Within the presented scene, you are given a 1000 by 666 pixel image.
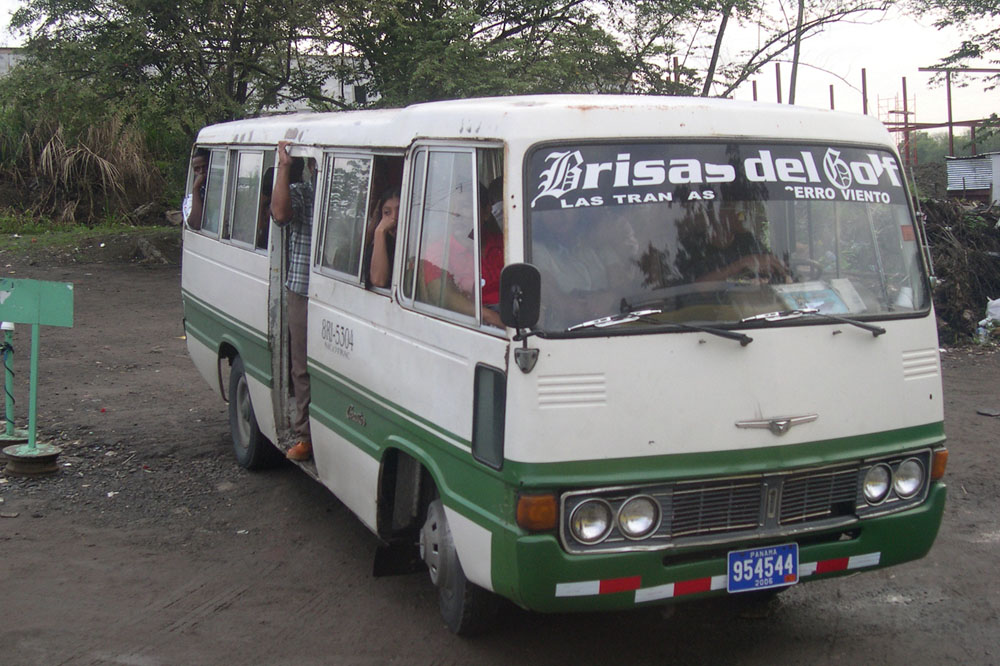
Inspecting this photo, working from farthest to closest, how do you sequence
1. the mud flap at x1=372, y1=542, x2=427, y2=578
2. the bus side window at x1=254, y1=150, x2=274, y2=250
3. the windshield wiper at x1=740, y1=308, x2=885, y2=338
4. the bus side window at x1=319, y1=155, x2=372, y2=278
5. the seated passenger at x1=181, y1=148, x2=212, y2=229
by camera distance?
1. the seated passenger at x1=181, y1=148, x2=212, y2=229
2. the bus side window at x1=254, y1=150, x2=274, y2=250
3. the bus side window at x1=319, y1=155, x2=372, y2=278
4. the mud flap at x1=372, y1=542, x2=427, y2=578
5. the windshield wiper at x1=740, y1=308, x2=885, y2=338

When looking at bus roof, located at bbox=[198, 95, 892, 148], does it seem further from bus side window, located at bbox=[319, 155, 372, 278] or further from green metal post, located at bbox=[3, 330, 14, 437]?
green metal post, located at bbox=[3, 330, 14, 437]

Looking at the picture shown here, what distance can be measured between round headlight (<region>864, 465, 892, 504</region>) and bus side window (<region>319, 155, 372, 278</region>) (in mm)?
2539

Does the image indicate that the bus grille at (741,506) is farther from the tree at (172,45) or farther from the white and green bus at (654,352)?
the tree at (172,45)

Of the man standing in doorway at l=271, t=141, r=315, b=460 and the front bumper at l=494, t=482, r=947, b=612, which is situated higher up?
the man standing in doorway at l=271, t=141, r=315, b=460

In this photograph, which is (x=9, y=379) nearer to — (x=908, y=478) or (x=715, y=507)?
(x=715, y=507)

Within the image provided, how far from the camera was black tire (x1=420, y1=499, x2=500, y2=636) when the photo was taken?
4.41 m

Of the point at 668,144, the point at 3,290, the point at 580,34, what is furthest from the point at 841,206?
the point at 580,34

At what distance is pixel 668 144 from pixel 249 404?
4.16 metres

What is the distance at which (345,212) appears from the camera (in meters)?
5.47

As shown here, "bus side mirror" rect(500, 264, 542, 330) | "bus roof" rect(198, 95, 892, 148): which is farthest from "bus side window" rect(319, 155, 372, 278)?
"bus side mirror" rect(500, 264, 542, 330)

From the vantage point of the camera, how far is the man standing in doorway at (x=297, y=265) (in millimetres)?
6102

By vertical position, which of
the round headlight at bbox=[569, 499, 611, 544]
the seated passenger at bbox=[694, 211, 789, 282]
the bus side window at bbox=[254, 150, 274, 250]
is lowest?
the round headlight at bbox=[569, 499, 611, 544]

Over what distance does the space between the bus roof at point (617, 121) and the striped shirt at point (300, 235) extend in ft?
4.52

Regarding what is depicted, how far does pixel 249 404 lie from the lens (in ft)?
23.7
